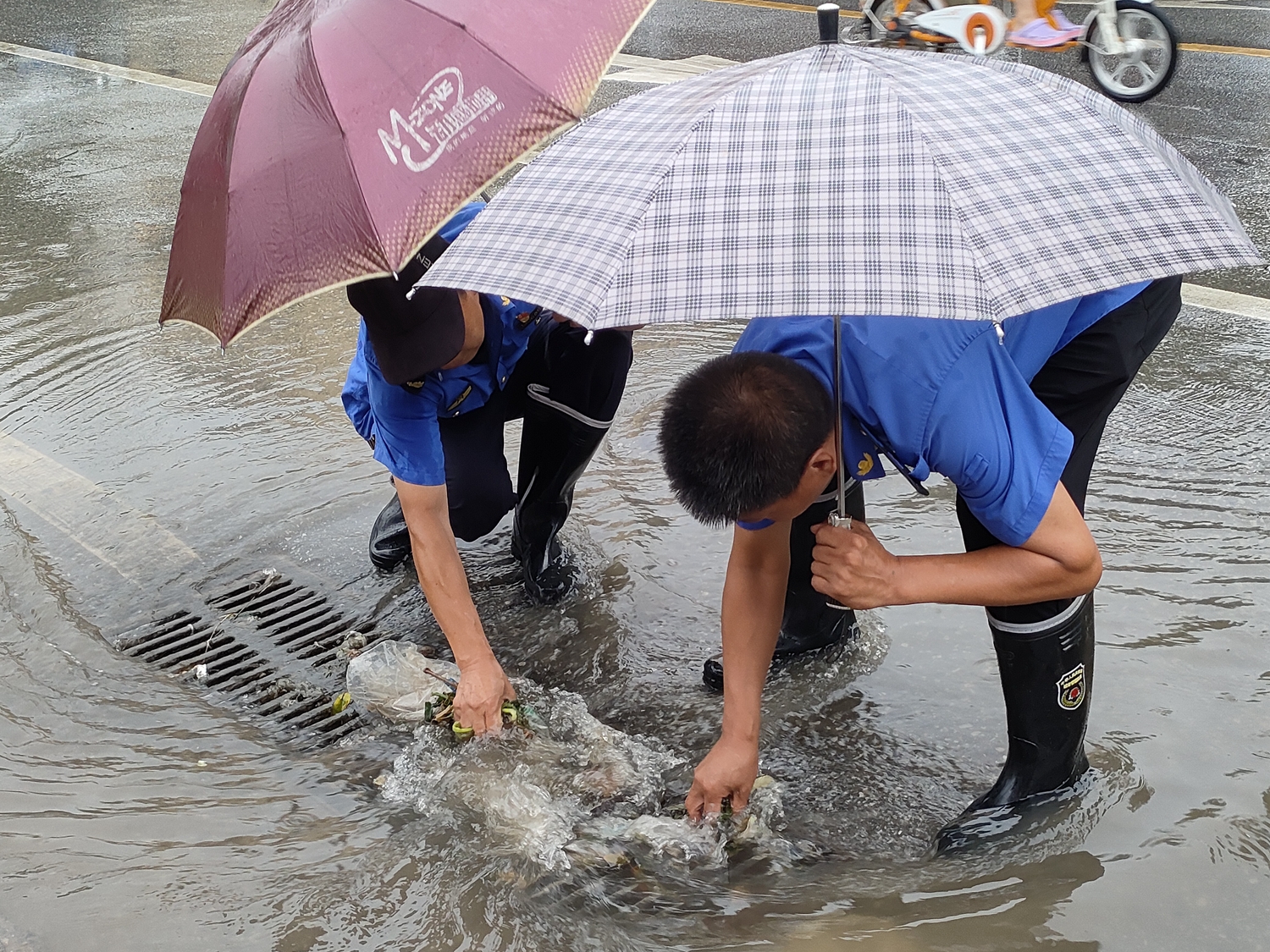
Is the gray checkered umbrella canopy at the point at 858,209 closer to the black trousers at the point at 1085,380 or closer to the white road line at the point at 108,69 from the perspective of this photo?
the black trousers at the point at 1085,380

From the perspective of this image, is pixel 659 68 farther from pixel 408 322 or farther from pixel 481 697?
pixel 481 697

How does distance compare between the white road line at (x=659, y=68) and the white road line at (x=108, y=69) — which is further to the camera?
the white road line at (x=108, y=69)

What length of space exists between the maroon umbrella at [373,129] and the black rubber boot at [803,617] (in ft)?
4.15

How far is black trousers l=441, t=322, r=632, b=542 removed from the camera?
319 cm

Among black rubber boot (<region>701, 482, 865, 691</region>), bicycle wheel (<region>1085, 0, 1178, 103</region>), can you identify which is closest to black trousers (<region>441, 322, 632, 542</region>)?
black rubber boot (<region>701, 482, 865, 691</region>)

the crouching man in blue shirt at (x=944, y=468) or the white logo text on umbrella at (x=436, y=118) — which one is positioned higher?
the white logo text on umbrella at (x=436, y=118)

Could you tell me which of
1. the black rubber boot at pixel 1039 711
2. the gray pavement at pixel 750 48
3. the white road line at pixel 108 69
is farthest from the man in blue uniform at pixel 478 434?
the white road line at pixel 108 69

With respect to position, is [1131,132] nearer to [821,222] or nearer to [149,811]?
[821,222]

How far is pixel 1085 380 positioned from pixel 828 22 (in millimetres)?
792

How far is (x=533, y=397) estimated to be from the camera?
3.31 m

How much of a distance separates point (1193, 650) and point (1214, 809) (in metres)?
0.53

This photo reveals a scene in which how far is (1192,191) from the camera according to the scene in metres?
1.90

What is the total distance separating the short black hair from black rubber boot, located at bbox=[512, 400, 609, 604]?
4.52 ft

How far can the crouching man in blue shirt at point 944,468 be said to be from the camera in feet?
6.07
